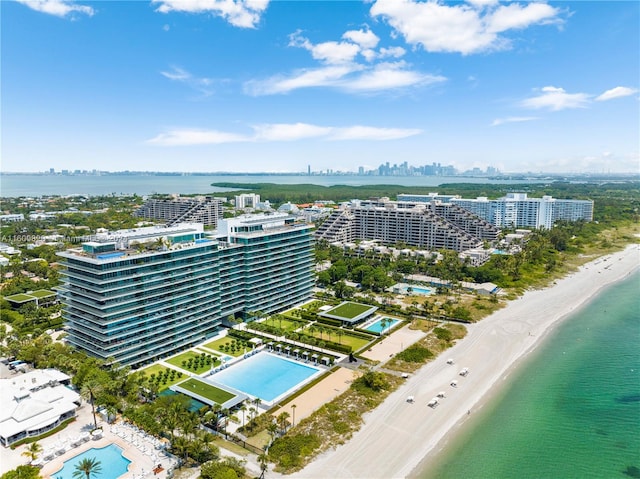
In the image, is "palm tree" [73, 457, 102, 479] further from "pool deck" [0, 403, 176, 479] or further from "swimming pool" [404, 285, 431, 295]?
"swimming pool" [404, 285, 431, 295]

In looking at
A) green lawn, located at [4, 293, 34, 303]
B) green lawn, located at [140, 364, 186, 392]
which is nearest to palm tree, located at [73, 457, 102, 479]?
green lawn, located at [140, 364, 186, 392]

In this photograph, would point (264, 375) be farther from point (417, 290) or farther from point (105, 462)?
point (417, 290)

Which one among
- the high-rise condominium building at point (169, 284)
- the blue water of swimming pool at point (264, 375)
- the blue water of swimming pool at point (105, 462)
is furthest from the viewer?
the high-rise condominium building at point (169, 284)

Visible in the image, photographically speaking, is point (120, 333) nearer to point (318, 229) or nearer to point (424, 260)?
point (424, 260)

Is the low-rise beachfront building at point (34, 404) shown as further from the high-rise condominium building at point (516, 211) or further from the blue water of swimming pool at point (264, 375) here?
the high-rise condominium building at point (516, 211)

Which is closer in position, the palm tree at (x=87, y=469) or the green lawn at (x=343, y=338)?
the palm tree at (x=87, y=469)

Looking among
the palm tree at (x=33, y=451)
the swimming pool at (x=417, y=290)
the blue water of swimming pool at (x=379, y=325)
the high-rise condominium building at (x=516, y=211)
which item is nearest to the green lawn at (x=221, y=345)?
the blue water of swimming pool at (x=379, y=325)
